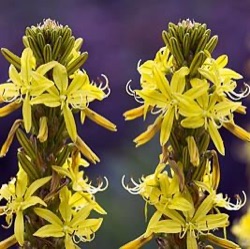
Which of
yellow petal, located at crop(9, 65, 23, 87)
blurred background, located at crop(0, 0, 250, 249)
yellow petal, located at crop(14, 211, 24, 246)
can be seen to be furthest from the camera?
blurred background, located at crop(0, 0, 250, 249)

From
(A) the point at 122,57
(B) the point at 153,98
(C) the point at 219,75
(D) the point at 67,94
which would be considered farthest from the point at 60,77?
(A) the point at 122,57

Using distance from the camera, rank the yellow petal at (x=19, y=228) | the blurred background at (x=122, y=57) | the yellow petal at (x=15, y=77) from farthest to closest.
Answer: the blurred background at (x=122, y=57), the yellow petal at (x=15, y=77), the yellow petal at (x=19, y=228)

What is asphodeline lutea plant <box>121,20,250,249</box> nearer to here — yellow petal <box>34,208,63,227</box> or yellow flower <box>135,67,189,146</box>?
yellow flower <box>135,67,189,146</box>

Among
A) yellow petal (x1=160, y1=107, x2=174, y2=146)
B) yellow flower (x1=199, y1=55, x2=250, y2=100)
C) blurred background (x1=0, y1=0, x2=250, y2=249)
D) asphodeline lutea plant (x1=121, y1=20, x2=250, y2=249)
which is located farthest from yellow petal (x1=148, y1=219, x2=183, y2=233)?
blurred background (x1=0, y1=0, x2=250, y2=249)

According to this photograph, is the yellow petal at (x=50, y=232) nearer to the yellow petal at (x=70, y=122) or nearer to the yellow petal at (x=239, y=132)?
the yellow petal at (x=70, y=122)

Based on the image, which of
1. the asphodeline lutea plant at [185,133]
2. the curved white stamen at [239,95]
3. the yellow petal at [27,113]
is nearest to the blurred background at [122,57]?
the curved white stamen at [239,95]

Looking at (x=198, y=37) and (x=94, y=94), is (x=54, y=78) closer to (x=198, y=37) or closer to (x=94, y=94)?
(x=94, y=94)

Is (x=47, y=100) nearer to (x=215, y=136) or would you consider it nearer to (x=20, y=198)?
(x=20, y=198)
